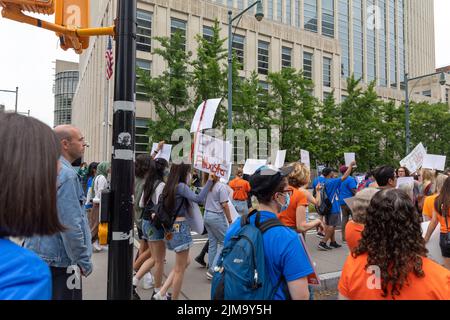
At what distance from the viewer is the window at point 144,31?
105 feet

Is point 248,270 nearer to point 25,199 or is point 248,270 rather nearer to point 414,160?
point 25,199

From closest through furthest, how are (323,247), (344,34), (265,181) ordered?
(265,181), (323,247), (344,34)

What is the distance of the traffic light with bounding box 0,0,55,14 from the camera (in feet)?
10.6

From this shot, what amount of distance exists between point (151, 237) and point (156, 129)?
18972 mm

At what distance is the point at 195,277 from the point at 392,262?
4.61 meters

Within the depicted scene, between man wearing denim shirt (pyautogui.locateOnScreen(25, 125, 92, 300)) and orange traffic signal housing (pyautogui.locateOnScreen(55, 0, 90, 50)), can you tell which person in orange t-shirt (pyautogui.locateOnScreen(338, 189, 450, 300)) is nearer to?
man wearing denim shirt (pyautogui.locateOnScreen(25, 125, 92, 300))

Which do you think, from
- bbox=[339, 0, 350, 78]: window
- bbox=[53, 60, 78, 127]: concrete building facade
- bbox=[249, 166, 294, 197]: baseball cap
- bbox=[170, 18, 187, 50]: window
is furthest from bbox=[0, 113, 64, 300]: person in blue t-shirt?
bbox=[53, 60, 78, 127]: concrete building facade

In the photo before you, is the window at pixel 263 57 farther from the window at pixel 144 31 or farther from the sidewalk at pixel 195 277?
the sidewalk at pixel 195 277

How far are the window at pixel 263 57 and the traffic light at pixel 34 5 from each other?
37749 millimetres

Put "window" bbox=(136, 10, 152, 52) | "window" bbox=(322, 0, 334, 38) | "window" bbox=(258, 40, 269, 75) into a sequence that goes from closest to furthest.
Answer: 1. "window" bbox=(136, 10, 152, 52)
2. "window" bbox=(258, 40, 269, 75)
3. "window" bbox=(322, 0, 334, 38)

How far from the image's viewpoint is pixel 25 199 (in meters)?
1.15

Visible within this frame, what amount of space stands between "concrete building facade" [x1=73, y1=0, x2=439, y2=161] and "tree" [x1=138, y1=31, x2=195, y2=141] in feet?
11.2

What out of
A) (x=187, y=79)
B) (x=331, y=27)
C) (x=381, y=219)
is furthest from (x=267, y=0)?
(x=381, y=219)

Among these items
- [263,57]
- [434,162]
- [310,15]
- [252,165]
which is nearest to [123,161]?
[252,165]
